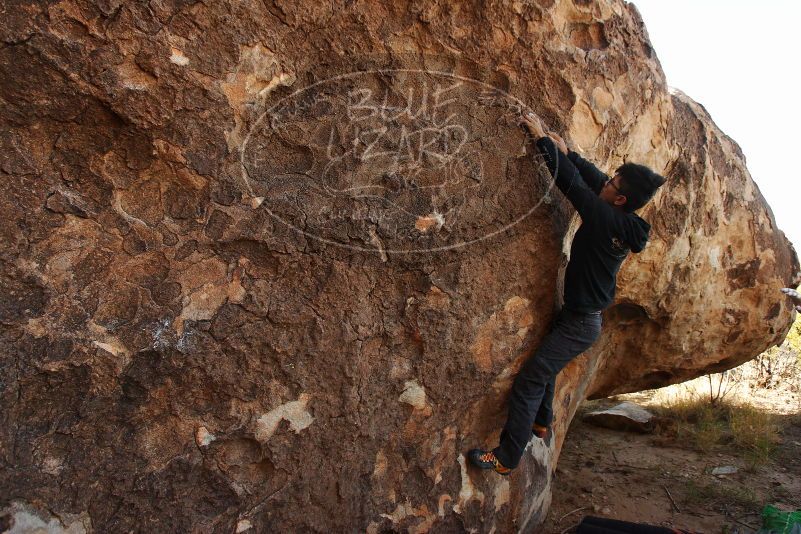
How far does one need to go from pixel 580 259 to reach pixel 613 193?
0.28 m

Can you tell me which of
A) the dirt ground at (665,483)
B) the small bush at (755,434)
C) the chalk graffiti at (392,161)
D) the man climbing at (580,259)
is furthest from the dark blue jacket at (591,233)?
the small bush at (755,434)

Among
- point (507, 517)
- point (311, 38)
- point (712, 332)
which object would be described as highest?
point (311, 38)

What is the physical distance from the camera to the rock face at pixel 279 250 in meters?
1.75

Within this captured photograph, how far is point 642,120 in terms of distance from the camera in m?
2.86

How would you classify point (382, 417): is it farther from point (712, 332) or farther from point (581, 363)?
point (712, 332)

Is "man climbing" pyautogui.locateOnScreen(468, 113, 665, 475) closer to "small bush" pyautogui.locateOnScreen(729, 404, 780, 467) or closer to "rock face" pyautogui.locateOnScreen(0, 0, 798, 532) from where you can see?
"rock face" pyautogui.locateOnScreen(0, 0, 798, 532)

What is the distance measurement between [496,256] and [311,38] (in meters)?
1.02

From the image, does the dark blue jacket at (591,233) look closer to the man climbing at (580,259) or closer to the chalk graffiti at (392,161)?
the man climbing at (580,259)

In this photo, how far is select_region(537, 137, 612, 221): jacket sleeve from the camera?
227cm

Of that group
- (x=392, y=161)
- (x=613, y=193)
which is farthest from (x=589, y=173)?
(x=392, y=161)

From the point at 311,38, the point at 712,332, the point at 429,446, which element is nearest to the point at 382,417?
the point at 429,446

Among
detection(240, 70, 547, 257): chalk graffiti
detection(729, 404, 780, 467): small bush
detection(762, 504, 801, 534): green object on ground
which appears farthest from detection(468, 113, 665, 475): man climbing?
detection(729, 404, 780, 467): small bush

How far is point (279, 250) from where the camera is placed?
6.60ft

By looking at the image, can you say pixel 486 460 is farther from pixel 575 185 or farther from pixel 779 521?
pixel 779 521
